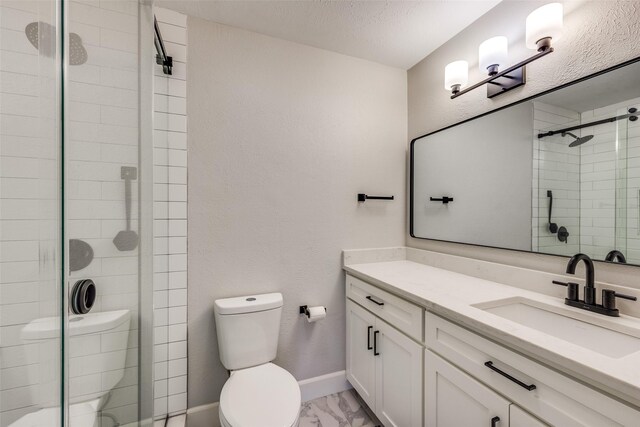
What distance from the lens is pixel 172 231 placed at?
1.45 meters

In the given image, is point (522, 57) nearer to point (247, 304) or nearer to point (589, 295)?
point (589, 295)

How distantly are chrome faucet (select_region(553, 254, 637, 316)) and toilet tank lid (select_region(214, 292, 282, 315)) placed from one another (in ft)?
4.37

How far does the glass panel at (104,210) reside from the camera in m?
0.65

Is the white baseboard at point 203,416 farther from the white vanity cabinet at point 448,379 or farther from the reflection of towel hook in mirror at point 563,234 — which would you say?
the reflection of towel hook in mirror at point 563,234

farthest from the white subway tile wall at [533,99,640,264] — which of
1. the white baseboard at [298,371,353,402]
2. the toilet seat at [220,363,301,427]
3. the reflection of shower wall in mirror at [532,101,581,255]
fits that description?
the white baseboard at [298,371,353,402]

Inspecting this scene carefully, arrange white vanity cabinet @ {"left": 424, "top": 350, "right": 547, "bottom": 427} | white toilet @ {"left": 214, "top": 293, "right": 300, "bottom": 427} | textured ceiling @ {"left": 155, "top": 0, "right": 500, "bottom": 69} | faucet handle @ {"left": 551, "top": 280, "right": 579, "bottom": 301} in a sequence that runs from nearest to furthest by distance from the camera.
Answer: white vanity cabinet @ {"left": 424, "top": 350, "right": 547, "bottom": 427}
faucet handle @ {"left": 551, "top": 280, "right": 579, "bottom": 301}
white toilet @ {"left": 214, "top": 293, "right": 300, "bottom": 427}
textured ceiling @ {"left": 155, "top": 0, "right": 500, "bottom": 69}

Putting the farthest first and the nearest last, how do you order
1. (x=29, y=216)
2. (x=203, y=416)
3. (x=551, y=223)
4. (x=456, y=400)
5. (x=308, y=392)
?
1. (x=308, y=392)
2. (x=203, y=416)
3. (x=551, y=223)
4. (x=456, y=400)
5. (x=29, y=216)

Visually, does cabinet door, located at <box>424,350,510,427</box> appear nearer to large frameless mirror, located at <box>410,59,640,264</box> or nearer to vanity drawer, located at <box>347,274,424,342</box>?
vanity drawer, located at <box>347,274,424,342</box>

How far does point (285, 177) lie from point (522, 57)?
4.61ft

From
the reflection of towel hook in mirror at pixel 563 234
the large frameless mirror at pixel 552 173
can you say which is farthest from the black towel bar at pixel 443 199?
the reflection of towel hook in mirror at pixel 563 234

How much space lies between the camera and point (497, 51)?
1.29 metres

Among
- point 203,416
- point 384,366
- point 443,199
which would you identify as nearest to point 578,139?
point 443,199

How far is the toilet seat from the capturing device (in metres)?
1.03

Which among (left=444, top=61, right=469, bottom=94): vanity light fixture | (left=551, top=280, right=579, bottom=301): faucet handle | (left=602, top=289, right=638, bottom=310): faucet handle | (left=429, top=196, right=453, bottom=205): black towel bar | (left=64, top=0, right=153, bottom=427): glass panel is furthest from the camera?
(left=429, top=196, right=453, bottom=205): black towel bar
